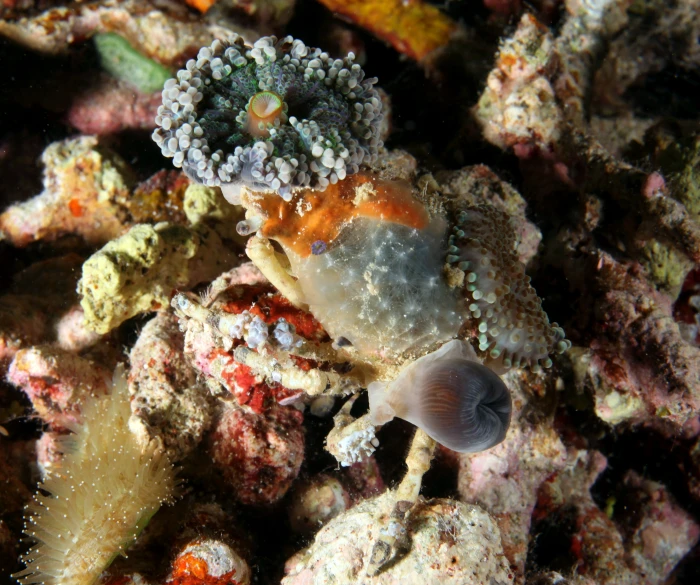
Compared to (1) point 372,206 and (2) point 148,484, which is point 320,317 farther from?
(2) point 148,484

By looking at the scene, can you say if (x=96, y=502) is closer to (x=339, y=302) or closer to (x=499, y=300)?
(x=339, y=302)

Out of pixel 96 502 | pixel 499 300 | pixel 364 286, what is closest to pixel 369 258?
pixel 364 286

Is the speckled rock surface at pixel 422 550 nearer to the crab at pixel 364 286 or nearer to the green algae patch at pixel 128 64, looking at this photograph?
the crab at pixel 364 286

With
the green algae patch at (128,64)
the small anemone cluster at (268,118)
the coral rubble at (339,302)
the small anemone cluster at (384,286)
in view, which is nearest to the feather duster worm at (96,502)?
the coral rubble at (339,302)

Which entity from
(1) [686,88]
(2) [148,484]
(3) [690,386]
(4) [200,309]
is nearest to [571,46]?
(1) [686,88]

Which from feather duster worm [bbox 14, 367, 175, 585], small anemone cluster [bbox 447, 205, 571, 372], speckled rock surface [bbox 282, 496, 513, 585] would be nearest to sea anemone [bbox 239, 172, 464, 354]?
small anemone cluster [bbox 447, 205, 571, 372]
